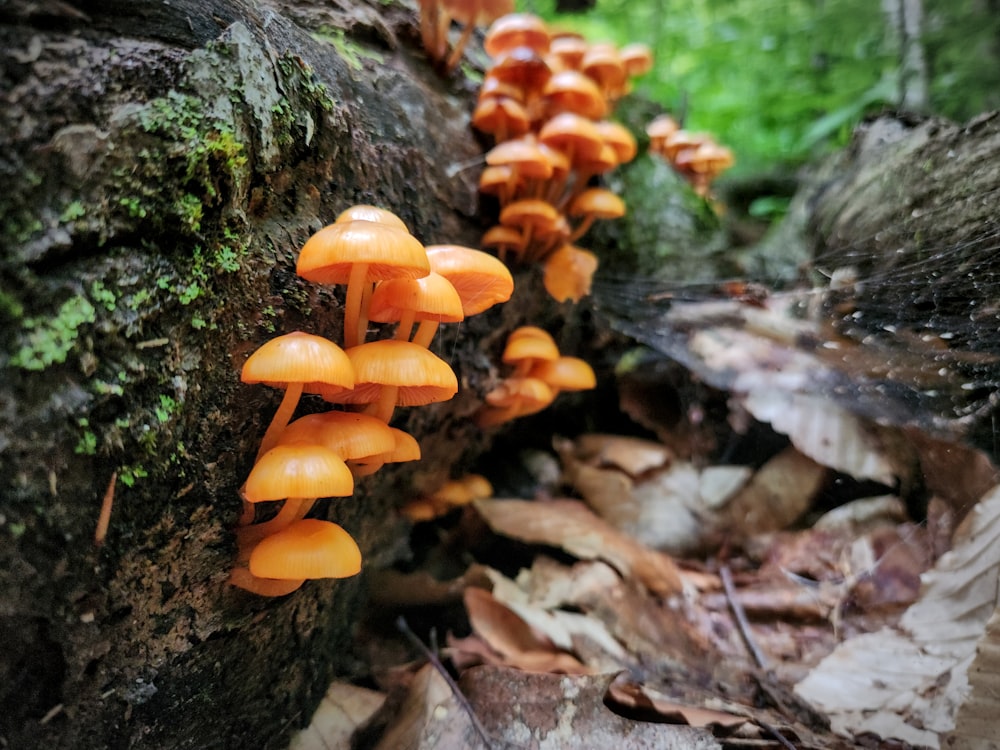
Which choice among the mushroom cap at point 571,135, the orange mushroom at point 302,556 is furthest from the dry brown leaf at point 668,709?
the mushroom cap at point 571,135

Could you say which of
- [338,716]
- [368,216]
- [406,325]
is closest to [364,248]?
[368,216]

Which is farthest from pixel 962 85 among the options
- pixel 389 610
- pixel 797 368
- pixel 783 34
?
pixel 389 610

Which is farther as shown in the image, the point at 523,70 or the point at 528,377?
the point at 523,70

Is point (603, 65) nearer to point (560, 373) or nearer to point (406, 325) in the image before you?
point (560, 373)

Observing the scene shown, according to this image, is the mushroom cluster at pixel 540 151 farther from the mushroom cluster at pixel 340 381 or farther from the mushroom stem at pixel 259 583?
the mushroom stem at pixel 259 583

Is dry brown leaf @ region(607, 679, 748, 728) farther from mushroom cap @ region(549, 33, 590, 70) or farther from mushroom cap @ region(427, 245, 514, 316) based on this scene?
mushroom cap @ region(549, 33, 590, 70)
